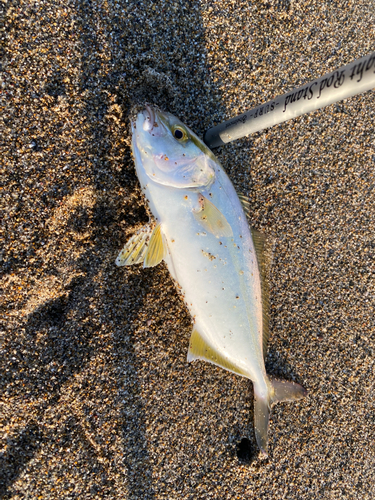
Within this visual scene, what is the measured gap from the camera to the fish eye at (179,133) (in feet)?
5.96

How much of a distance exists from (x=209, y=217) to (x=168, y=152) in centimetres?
46

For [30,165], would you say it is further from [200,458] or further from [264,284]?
[200,458]

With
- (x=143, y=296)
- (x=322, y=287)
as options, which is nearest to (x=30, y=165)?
(x=143, y=296)

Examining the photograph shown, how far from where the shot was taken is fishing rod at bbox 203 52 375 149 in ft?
3.94

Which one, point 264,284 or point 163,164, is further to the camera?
point 264,284

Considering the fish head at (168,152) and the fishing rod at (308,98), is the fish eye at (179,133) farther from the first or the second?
the fishing rod at (308,98)

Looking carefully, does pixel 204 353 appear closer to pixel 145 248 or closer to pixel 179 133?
pixel 145 248

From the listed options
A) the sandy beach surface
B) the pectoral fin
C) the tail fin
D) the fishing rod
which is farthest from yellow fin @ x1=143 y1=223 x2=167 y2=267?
the tail fin

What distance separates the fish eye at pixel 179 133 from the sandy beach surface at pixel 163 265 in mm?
334

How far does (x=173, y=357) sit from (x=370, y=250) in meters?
1.77

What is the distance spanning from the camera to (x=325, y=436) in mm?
2307

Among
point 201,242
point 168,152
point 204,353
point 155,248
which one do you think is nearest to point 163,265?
point 155,248

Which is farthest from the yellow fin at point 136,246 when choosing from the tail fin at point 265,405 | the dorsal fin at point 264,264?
the tail fin at point 265,405

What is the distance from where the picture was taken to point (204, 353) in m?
1.99
